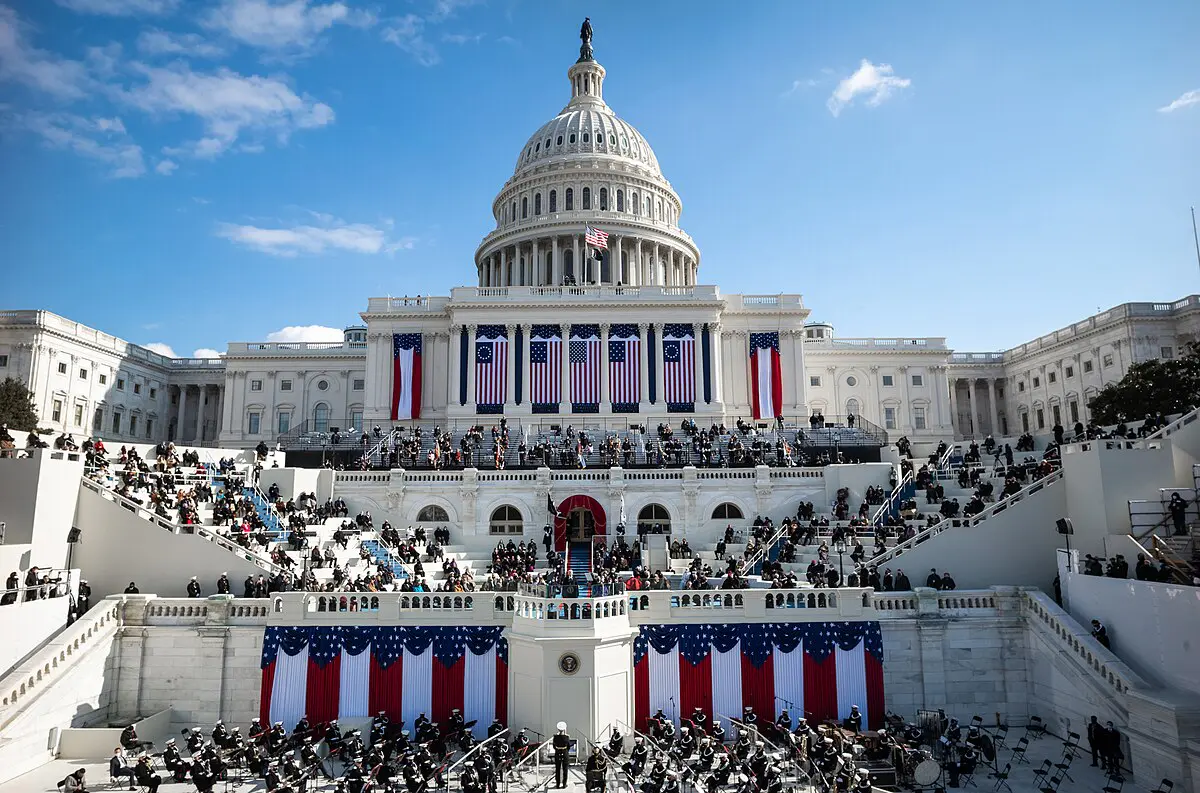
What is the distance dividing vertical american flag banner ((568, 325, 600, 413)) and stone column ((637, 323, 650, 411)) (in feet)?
10.7

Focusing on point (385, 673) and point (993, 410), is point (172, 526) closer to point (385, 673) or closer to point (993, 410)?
point (385, 673)

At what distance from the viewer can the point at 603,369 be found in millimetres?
65688

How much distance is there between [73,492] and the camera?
107 ft

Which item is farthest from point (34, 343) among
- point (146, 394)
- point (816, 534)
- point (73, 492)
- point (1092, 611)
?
point (1092, 611)

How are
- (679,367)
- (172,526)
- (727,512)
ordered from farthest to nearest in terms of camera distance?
(679,367) < (727,512) < (172,526)

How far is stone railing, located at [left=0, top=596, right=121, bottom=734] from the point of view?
2353cm

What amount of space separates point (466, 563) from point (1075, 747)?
26.3m

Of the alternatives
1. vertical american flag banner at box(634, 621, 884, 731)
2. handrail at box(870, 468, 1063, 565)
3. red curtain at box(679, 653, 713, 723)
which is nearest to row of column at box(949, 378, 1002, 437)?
handrail at box(870, 468, 1063, 565)

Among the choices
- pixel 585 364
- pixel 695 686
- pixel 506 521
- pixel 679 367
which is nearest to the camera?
pixel 695 686

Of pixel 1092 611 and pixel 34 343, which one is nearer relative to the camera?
pixel 1092 611

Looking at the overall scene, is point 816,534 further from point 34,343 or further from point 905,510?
point 34,343

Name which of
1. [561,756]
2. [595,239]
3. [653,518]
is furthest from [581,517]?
[595,239]

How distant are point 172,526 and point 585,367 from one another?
3744 cm

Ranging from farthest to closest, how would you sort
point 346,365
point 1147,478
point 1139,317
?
point 346,365 → point 1139,317 → point 1147,478
